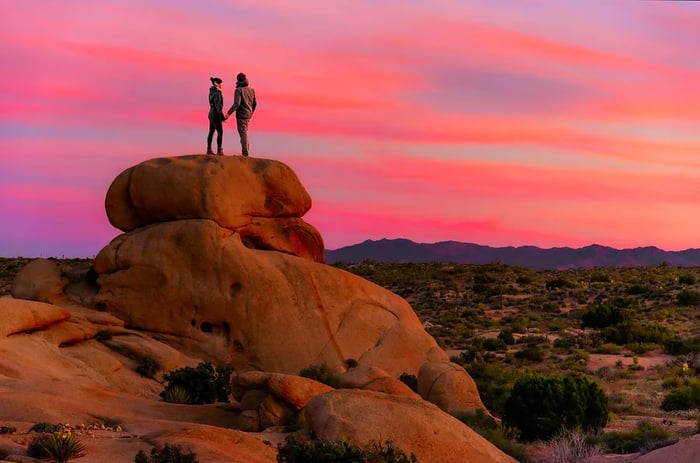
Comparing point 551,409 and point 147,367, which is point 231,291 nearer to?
point 147,367

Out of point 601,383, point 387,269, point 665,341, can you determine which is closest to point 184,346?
point 601,383

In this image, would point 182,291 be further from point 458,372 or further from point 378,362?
point 458,372

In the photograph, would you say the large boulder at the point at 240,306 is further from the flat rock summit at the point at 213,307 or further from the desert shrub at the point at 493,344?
the desert shrub at the point at 493,344

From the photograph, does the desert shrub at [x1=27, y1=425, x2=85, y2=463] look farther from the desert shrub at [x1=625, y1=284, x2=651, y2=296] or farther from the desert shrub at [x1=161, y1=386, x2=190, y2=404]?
the desert shrub at [x1=625, y1=284, x2=651, y2=296]

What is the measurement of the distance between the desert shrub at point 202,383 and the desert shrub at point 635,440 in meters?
10.2

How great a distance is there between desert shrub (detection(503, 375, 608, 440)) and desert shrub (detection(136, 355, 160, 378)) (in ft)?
33.9

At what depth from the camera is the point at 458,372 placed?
76.0 feet

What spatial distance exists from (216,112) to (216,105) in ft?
0.86

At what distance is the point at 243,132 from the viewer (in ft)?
99.6

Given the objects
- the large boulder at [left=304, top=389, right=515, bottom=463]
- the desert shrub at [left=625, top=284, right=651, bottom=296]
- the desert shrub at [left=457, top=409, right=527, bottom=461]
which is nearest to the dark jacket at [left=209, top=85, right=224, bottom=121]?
the desert shrub at [left=457, top=409, right=527, bottom=461]

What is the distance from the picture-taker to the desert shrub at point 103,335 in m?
25.5

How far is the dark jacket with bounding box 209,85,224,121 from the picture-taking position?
29859 mm

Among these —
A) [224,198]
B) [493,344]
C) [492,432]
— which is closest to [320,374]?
[224,198]

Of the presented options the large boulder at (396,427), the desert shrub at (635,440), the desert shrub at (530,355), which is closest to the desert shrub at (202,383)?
the large boulder at (396,427)
